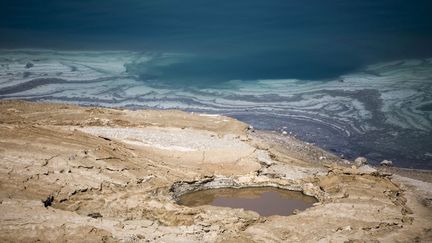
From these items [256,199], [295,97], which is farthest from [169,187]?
[295,97]

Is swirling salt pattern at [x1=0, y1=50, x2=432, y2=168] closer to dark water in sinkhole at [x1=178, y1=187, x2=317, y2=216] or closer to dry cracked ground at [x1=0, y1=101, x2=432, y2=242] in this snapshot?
dry cracked ground at [x1=0, y1=101, x2=432, y2=242]

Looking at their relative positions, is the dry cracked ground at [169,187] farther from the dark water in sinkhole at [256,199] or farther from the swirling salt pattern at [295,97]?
the swirling salt pattern at [295,97]

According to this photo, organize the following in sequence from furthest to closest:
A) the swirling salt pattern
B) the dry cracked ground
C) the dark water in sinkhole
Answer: the swirling salt pattern → the dark water in sinkhole → the dry cracked ground

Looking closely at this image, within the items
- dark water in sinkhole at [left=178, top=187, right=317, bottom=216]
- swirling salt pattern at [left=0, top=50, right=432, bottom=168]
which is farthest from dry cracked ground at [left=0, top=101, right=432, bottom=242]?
swirling salt pattern at [left=0, top=50, right=432, bottom=168]

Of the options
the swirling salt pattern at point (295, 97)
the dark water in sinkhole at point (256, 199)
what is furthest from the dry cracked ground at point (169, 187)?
the swirling salt pattern at point (295, 97)

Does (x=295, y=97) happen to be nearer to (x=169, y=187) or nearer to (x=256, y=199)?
(x=256, y=199)
